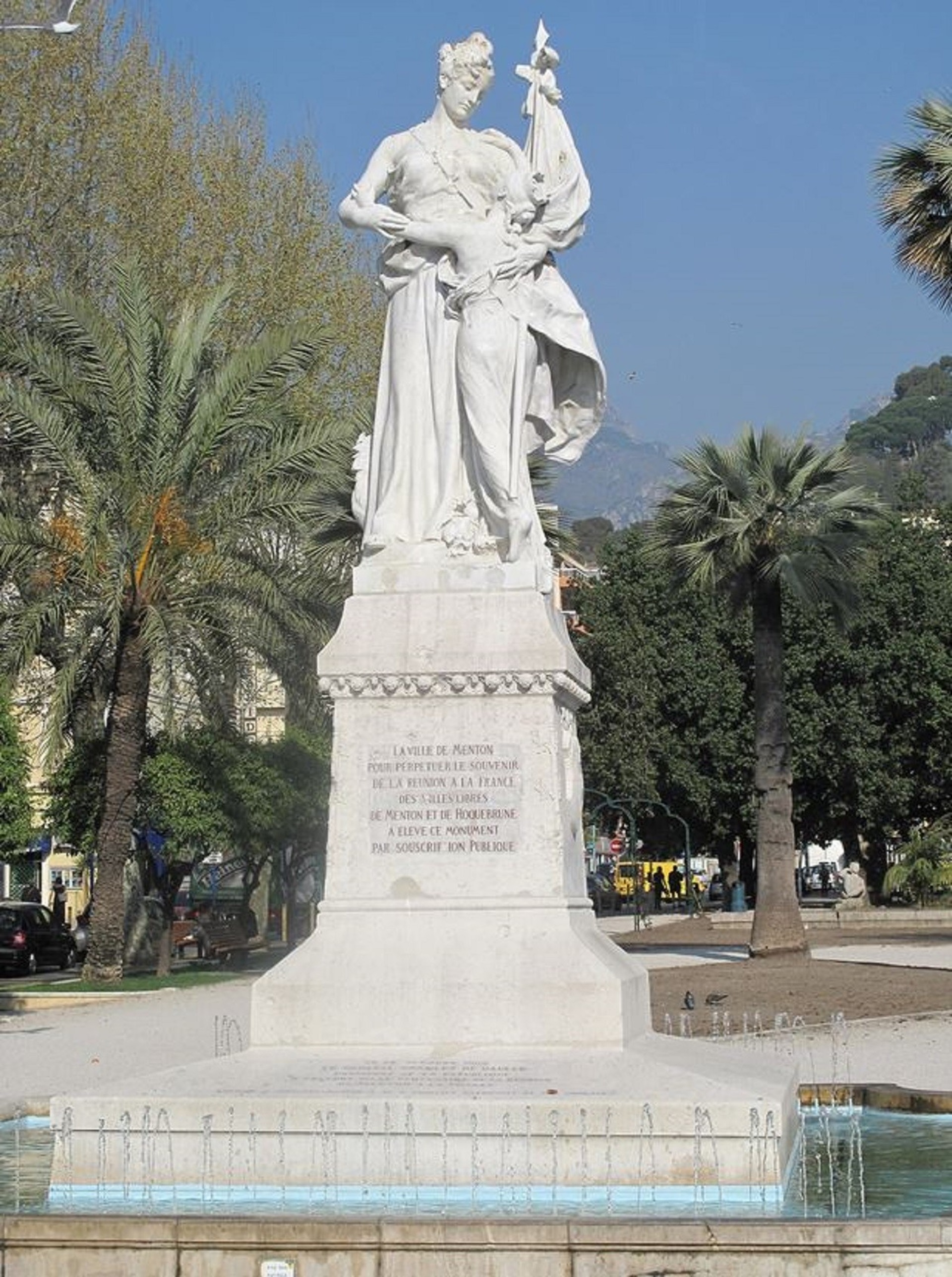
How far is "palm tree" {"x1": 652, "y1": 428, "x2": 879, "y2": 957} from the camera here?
99.0 ft

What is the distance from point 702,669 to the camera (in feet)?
175

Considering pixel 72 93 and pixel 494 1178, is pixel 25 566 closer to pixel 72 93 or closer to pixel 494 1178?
pixel 72 93

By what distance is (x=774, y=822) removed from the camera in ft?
99.3

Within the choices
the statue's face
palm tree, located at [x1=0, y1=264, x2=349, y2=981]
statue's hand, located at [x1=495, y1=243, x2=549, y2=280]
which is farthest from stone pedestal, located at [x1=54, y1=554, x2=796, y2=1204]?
palm tree, located at [x1=0, y1=264, x2=349, y2=981]

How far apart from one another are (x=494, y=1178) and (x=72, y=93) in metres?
32.7

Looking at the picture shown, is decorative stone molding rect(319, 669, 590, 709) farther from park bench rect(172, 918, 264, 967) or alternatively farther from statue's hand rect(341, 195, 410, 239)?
park bench rect(172, 918, 264, 967)

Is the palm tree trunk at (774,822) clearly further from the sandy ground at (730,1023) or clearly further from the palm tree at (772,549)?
the sandy ground at (730,1023)

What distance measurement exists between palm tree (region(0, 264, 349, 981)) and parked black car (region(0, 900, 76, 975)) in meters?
9.52

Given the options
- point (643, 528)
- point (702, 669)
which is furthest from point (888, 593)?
point (643, 528)

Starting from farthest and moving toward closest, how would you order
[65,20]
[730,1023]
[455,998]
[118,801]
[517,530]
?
[118,801] < [730,1023] < [65,20] < [517,530] < [455,998]

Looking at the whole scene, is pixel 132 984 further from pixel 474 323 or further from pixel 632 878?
pixel 632 878

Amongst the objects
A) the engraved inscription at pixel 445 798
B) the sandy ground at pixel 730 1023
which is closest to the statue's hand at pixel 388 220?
the engraved inscription at pixel 445 798

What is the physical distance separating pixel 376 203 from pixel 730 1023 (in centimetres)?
1118

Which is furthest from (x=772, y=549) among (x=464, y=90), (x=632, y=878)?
(x=632, y=878)
